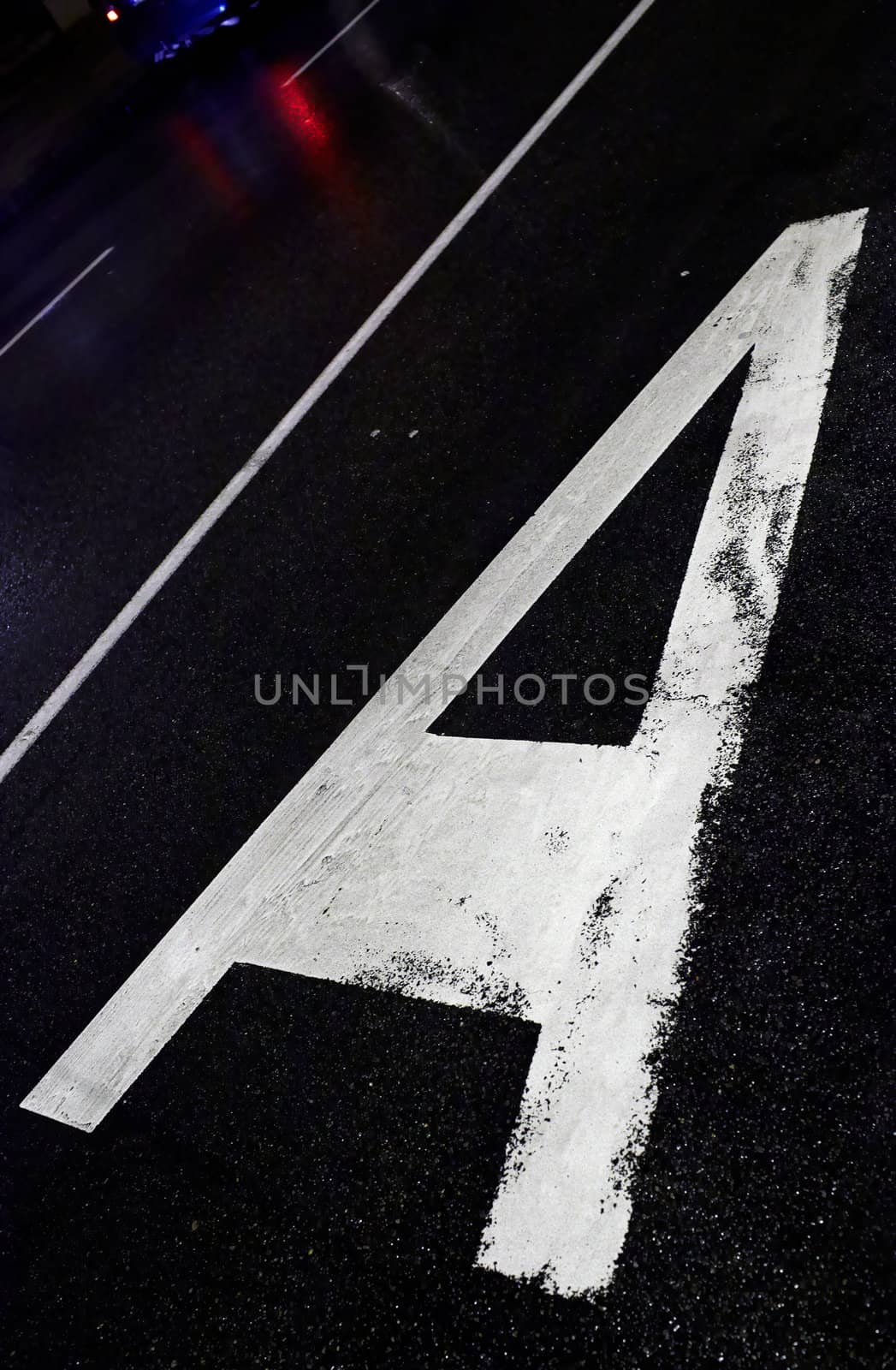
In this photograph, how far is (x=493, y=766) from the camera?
3674 mm

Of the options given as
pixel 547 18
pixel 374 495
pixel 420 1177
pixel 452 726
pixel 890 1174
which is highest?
pixel 547 18

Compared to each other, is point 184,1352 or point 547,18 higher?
point 547,18

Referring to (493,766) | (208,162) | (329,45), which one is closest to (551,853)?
(493,766)

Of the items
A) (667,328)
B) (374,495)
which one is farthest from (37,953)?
(667,328)

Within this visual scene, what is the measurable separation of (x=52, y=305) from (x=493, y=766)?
619cm

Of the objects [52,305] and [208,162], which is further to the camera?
[208,162]

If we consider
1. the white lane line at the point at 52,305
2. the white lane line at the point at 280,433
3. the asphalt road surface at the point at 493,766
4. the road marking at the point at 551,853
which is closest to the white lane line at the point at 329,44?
the white lane line at the point at 52,305

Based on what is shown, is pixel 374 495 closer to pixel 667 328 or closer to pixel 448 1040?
pixel 667 328

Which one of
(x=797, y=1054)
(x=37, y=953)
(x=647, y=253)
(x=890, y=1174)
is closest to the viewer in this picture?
(x=890, y=1174)

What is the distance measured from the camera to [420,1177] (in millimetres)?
2945

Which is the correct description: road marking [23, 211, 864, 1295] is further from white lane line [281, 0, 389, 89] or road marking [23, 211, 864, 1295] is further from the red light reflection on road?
white lane line [281, 0, 389, 89]

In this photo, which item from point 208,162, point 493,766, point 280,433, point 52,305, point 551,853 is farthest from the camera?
point 208,162

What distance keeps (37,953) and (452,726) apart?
195 centimetres

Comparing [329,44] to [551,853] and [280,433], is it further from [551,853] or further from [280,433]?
[551,853]
